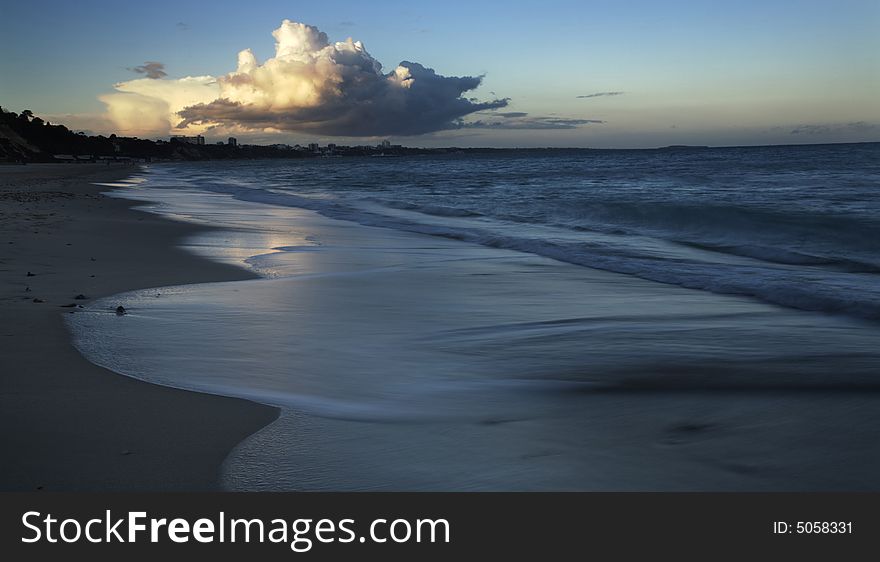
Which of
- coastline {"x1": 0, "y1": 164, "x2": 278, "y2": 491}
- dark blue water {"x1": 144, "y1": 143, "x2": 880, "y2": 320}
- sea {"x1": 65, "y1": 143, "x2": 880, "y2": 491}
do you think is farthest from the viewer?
dark blue water {"x1": 144, "y1": 143, "x2": 880, "y2": 320}

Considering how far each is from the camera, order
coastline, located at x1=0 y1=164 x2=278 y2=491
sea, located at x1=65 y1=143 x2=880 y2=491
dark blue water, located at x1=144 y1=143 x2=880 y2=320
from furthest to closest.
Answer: dark blue water, located at x1=144 y1=143 x2=880 y2=320 → sea, located at x1=65 y1=143 x2=880 y2=491 → coastline, located at x1=0 y1=164 x2=278 y2=491

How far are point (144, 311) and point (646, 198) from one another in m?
17.9

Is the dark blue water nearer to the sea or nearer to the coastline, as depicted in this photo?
the sea

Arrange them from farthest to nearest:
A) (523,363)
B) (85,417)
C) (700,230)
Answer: (700,230) < (523,363) < (85,417)

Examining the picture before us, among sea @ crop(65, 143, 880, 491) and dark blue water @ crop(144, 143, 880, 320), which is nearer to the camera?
sea @ crop(65, 143, 880, 491)

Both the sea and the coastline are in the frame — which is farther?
the sea

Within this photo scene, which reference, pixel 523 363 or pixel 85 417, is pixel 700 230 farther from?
pixel 85 417

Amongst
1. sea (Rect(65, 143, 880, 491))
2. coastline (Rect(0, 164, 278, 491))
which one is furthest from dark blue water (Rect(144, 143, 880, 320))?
coastline (Rect(0, 164, 278, 491))

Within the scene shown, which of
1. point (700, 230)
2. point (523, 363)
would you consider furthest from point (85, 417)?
point (700, 230)

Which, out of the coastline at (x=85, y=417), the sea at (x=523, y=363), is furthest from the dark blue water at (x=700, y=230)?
the coastline at (x=85, y=417)

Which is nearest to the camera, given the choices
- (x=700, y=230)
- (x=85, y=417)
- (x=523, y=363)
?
(x=85, y=417)

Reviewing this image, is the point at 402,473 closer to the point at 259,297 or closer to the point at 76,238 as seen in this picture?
the point at 259,297

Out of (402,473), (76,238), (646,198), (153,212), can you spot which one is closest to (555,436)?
(402,473)

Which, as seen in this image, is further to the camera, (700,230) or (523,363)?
(700,230)
